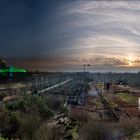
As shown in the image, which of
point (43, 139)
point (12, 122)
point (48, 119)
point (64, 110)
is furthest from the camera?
point (64, 110)

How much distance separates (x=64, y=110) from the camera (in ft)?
100

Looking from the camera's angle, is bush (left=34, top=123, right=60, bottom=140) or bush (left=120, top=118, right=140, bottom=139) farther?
bush (left=120, top=118, right=140, bottom=139)

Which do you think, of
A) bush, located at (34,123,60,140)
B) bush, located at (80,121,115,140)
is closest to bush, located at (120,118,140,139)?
bush, located at (80,121,115,140)

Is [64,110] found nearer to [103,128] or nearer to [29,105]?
[29,105]

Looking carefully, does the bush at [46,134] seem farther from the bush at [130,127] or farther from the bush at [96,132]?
the bush at [130,127]

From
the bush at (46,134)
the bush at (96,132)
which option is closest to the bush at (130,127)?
the bush at (96,132)

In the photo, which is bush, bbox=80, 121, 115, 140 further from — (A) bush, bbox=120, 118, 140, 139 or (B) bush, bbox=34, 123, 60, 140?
(B) bush, bbox=34, 123, 60, 140

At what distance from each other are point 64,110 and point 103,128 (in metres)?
11.3

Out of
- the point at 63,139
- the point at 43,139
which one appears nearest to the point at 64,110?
the point at 63,139

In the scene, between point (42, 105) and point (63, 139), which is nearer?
point (63, 139)

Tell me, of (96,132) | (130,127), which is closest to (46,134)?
(96,132)

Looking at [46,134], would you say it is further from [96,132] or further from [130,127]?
[130,127]

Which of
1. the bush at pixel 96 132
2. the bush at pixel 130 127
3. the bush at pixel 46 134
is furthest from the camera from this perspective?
the bush at pixel 130 127

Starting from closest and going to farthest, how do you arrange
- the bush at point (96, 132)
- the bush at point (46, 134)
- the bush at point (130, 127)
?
the bush at point (46, 134) → the bush at point (96, 132) → the bush at point (130, 127)
